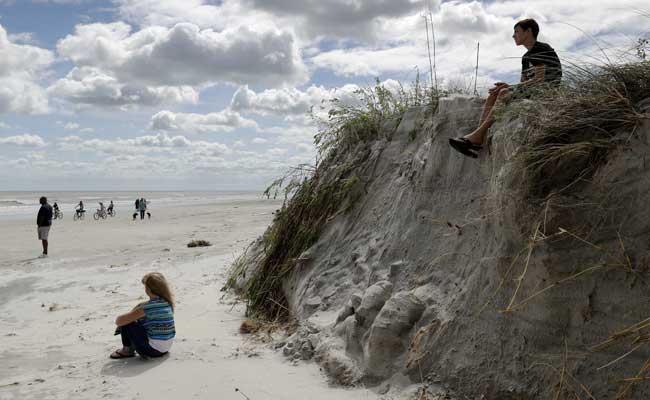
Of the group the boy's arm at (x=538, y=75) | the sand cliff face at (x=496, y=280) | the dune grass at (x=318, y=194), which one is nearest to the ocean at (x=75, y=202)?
the dune grass at (x=318, y=194)

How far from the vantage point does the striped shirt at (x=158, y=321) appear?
18.5ft

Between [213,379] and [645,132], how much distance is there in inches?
154

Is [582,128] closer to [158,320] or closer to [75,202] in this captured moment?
[158,320]

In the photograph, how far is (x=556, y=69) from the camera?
4.57 m

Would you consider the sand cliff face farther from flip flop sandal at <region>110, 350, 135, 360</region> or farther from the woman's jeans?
flip flop sandal at <region>110, 350, 135, 360</region>

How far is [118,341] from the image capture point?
657 cm

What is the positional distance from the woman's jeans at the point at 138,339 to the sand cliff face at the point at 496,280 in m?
1.46

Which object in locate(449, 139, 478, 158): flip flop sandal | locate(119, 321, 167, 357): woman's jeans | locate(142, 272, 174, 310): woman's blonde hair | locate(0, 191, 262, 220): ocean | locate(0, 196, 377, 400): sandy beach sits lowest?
locate(0, 191, 262, 220): ocean

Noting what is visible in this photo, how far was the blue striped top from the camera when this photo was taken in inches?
222

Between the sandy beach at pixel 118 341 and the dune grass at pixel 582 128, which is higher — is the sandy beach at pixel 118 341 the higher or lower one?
the lower one

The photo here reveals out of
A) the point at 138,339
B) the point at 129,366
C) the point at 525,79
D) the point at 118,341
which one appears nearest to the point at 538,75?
the point at 525,79

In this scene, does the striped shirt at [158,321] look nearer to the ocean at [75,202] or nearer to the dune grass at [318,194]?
the dune grass at [318,194]

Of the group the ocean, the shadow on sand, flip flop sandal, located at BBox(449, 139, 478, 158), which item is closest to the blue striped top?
the shadow on sand

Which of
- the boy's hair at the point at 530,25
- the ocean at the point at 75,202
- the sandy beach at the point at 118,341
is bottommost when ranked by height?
the ocean at the point at 75,202
